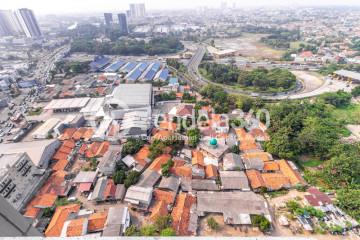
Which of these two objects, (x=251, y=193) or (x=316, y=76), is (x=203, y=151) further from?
(x=316, y=76)

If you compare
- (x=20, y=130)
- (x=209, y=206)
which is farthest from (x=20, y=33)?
(x=209, y=206)

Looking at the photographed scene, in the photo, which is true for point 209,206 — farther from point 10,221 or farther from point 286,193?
point 10,221

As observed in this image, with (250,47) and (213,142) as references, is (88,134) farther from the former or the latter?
(250,47)

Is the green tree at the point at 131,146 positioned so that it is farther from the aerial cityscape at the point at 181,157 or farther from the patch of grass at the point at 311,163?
the patch of grass at the point at 311,163

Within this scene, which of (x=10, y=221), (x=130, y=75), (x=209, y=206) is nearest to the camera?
(x=10, y=221)

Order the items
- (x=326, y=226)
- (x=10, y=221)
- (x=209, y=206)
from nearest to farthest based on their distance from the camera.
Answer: (x=10, y=221) < (x=326, y=226) < (x=209, y=206)

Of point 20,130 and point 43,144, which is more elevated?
point 43,144

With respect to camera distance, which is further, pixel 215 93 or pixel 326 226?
pixel 215 93

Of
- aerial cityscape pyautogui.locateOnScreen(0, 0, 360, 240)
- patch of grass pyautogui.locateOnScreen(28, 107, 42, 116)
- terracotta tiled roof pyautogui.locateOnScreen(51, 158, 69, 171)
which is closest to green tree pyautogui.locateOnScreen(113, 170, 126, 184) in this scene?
aerial cityscape pyautogui.locateOnScreen(0, 0, 360, 240)
